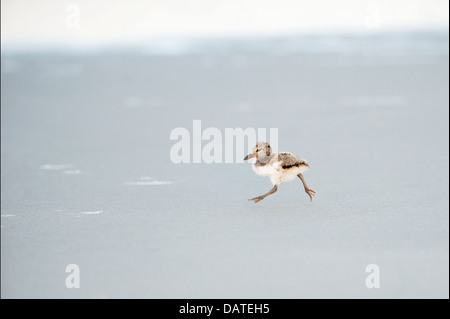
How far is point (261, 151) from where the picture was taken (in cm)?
518

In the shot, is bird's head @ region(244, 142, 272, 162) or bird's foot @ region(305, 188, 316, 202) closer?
bird's head @ region(244, 142, 272, 162)

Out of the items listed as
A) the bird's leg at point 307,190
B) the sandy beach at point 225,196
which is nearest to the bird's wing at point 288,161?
the bird's leg at point 307,190

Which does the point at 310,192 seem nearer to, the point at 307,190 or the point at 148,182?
the point at 307,190

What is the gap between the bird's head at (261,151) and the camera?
5.16m

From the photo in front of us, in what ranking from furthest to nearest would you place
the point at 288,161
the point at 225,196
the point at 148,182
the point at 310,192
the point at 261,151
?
1. the point at 148,182
2. the point at 225,196
3. the point at 310,192
4. the point at 261,151
5. the point at 288,161

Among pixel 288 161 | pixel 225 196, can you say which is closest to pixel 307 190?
pixel 288 161

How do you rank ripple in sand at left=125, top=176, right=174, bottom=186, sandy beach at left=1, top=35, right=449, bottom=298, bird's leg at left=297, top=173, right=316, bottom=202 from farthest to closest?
ripple in sand at left=125, top=176, right=174, bottom=186 < bird's leg at left=297, top=173, right=316, bottom=202 < sandy beach at left=1, top=35, right=449, bottom=298

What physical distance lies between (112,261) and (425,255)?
1888mm

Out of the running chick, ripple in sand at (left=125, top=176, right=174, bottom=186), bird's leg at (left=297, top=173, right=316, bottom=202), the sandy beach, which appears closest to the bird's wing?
the running chick

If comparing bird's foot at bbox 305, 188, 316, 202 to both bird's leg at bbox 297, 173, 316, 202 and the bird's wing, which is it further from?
the bird's wing

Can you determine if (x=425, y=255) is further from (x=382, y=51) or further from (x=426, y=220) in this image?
(x=382, y=51)

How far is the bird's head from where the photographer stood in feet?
16.9

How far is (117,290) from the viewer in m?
3.81

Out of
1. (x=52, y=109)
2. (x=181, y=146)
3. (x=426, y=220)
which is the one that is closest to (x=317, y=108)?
(x=181, y=146)
